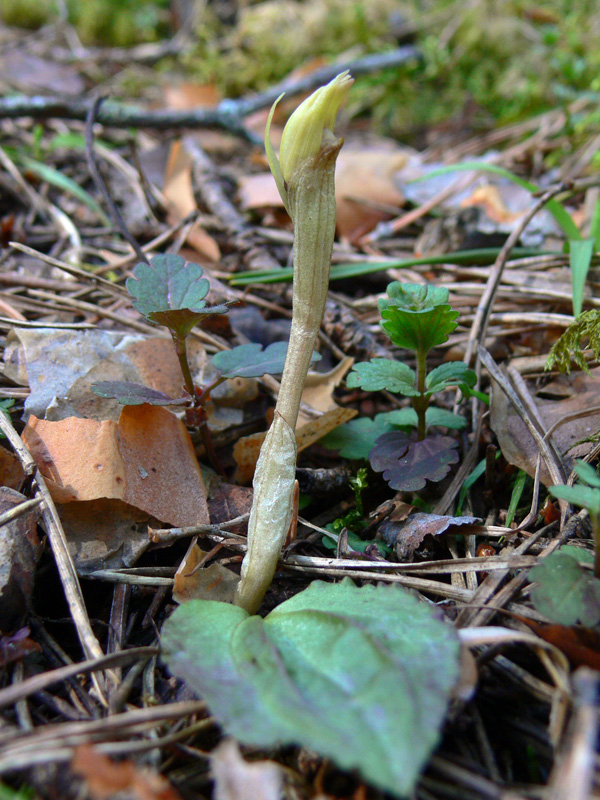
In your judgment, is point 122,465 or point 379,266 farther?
point 379,266

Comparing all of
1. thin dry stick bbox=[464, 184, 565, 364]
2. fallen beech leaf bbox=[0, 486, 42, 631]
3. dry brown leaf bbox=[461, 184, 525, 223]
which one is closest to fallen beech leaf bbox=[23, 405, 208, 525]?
fallen beech leaf bbox=[0, 486, 42, 631]

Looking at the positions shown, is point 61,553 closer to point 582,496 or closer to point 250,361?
point 250,361

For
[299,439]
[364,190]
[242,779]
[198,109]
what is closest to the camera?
[242,779]

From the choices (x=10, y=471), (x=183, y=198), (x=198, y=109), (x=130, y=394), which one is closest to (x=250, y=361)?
(x=130, y=394)

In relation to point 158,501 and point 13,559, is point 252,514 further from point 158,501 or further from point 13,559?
point 13,559

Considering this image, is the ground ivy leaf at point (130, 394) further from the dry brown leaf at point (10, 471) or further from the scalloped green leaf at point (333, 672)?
the scalloped green leaf at point (333, 672)

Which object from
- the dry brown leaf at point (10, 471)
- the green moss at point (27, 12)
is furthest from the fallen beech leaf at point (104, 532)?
the green moss at point (27, 12)

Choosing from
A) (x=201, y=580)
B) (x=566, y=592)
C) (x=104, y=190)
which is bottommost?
(x=201, y=580)
